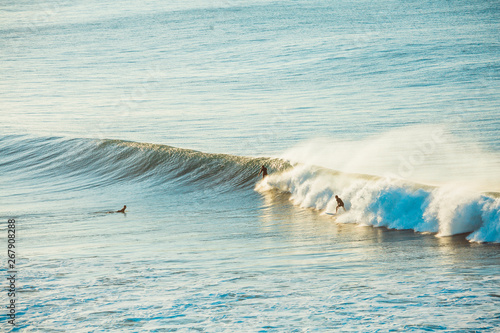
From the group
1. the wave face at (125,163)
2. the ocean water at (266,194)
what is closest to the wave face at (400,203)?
the ocean water at (266,194)

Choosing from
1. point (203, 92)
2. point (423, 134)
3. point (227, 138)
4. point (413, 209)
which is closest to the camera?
point (413, 209)

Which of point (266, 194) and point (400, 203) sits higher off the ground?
point (266, 194)

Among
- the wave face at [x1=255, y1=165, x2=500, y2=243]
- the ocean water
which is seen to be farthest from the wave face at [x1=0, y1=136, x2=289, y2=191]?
the wave face at [x1=255, y1=165, x2=500, y2=243]

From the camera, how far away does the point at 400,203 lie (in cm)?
1247

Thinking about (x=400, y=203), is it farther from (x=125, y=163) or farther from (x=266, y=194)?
(x=125, y=163)

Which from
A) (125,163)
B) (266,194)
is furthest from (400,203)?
(125,163)

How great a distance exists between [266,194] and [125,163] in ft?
24.7

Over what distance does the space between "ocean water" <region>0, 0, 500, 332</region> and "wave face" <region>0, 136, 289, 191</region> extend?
0.09m

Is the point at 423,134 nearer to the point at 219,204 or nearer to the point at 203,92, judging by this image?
the point at 219,204

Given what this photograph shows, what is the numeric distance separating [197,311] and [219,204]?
27.3 feet

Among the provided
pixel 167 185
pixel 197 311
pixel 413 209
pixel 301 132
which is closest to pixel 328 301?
pixel 197 311

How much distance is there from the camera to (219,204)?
1611cm

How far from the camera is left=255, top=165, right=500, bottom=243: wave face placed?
10883 mm

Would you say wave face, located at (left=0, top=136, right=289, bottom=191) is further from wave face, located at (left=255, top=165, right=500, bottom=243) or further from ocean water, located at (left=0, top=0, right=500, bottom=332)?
wave face, located at (left=255, top=165, right=500, bottom=243)
